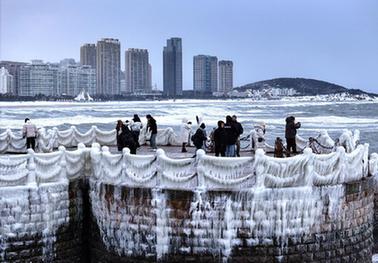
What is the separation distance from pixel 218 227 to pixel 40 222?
A: 4.71m

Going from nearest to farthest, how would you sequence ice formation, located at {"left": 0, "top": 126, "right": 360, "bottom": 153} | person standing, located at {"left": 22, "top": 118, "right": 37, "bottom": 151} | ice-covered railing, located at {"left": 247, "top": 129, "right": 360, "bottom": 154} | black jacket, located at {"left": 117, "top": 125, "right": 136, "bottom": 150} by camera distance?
black jacket, located at {"left": 117, "top": 125, "right": 136, "bottom": 150}, ice-covered railing, located at {"left": 247, "top": 129, "right": 360, "bottom": 154}, ice formation, located at {"left": 0, "top": 126, "right": 360, "bottom": 153}, person standing, located at {"left": 22, "top": 118, "right": 37, "bottom": 151}

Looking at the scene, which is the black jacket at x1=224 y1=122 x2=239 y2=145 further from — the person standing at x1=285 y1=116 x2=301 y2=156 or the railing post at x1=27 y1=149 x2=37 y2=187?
the railing post at x1=27 y1=149 x2=37 y2=187

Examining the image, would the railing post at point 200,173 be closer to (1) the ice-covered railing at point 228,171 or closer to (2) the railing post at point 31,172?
(1) the ice-covered railing at point 228,171

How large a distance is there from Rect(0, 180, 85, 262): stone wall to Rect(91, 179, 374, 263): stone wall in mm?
1099

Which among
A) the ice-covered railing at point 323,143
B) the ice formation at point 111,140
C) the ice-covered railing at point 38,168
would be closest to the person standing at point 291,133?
the ice-covered railing at point 323,143

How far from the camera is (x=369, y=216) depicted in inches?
764

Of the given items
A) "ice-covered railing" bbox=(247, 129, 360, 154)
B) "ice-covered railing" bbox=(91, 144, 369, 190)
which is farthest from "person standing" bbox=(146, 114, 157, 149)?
"ice-covered railing" bbox=(91, 144, 369, 190)

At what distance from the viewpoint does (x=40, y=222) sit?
17.6 m

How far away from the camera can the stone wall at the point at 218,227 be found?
54.5 ft

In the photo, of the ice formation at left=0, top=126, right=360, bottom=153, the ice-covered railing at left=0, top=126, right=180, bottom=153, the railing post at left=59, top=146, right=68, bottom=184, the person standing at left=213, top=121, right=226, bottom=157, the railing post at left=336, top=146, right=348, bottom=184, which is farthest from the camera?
the ice-covered railing at left=0, top=126, right=180, bottom=153

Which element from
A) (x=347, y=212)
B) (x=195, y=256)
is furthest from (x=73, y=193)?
(x=347, y=212)

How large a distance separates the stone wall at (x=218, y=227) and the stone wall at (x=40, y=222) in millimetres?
1099

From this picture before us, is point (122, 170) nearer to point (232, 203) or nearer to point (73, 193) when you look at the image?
point (73, 193)

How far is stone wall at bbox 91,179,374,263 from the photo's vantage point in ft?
54.5
